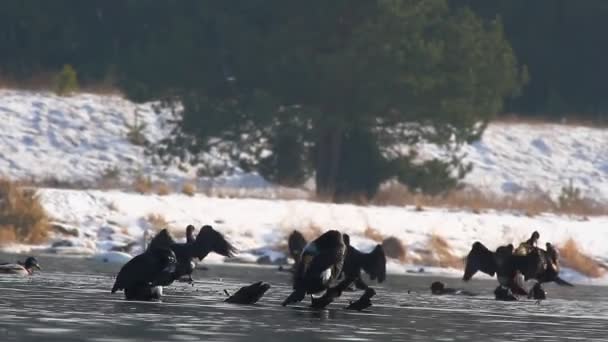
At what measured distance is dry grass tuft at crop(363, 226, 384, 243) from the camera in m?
46.4

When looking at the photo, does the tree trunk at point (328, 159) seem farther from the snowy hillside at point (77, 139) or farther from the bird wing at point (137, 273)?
the bird wing at point (137, 273)

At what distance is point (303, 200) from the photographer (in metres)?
51.6

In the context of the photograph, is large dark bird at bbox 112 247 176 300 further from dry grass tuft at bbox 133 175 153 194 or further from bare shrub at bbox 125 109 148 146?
bare shrub at bbox 125 109 148 146

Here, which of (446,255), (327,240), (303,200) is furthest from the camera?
(303,200)

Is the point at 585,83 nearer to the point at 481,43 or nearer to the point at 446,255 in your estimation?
the point at 481,43

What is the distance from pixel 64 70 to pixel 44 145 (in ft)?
16.2

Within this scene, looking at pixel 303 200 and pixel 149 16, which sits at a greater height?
pixel 149 16

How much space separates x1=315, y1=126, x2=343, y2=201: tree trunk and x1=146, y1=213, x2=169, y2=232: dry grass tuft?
10.0m

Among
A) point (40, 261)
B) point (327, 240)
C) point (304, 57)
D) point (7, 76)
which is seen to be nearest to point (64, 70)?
point (7, 76)

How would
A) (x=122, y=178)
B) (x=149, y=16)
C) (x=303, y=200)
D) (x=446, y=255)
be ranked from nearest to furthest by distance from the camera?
(x=446, y=255), (x=303, y=200), (x=122, y=178), (x=149, y=16)

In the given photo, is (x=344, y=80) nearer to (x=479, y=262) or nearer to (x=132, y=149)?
(x=132, y=149)

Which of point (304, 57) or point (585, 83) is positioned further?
point (585, 83)

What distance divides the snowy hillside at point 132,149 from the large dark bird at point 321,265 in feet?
105

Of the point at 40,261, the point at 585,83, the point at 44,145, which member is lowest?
the point at 40,261
